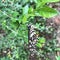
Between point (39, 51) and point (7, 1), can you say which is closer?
point (7, 1)

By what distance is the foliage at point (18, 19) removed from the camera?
0.79m

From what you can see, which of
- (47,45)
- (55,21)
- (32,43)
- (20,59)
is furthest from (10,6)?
(55,21)

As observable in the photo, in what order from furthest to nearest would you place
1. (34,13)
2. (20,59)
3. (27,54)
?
(27,54) < (20,59) < (34,13)

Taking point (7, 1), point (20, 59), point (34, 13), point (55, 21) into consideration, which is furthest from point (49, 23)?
point (34, 13)

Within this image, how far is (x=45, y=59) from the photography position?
2279 millimetres

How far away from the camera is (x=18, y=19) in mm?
944

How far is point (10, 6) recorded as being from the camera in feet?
4.33

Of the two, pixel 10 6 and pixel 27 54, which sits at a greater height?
pixel 10 6

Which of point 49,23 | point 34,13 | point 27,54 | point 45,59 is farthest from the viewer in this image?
point 49,23

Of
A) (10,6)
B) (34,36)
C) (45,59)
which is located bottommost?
(45,59)

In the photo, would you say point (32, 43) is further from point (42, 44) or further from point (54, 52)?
point (54, 52)

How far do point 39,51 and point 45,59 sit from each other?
12 centimetres

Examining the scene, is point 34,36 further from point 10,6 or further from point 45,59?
point 10,6

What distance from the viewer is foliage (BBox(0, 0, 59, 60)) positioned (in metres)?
0.79
